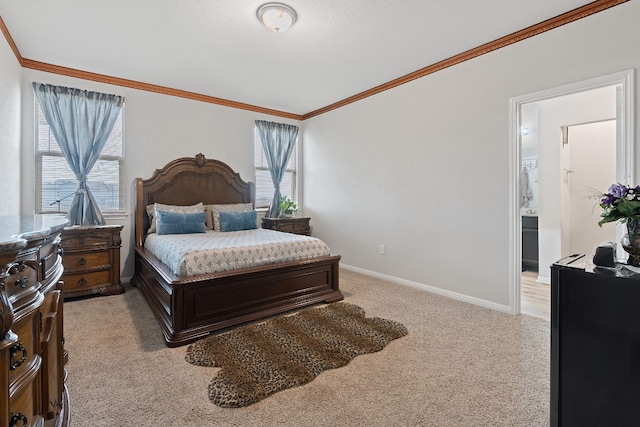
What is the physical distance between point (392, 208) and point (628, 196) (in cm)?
277

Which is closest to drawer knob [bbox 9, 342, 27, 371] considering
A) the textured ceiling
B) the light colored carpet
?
the light colored carpet

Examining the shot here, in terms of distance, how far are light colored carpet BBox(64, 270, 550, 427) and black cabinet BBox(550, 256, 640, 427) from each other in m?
0.32

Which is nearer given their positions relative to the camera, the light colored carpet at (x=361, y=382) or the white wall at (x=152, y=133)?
the light colored carpet at (x=361, y=382)

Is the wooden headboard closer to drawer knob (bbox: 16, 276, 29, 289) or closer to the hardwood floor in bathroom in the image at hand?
drawer knob (bbox: 16, 276, 29, 289)

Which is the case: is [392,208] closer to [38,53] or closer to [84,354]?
[84,354]

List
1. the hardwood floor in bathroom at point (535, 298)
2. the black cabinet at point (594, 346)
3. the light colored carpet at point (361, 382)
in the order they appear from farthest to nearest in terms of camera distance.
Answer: the hardwood floor in bathroom at point (535, 298), the light colored carpet at point (361, 382), the black cabinet at point (594, 346)

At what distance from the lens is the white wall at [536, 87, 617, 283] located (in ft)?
13.1

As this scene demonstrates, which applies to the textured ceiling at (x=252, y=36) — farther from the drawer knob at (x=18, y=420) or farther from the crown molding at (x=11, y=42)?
the drawer knob at (x=18, y=420)

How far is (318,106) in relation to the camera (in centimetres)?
534

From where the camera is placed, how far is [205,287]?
2643 millimetres

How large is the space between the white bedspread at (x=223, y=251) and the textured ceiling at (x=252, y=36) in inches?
78.7

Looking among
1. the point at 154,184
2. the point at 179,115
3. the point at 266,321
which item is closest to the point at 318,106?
the point at 179,115

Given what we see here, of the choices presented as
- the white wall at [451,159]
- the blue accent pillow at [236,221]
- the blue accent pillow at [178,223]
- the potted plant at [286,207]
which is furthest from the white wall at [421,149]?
the blue accent pillow at [236,221]

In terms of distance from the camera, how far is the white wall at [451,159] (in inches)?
106
